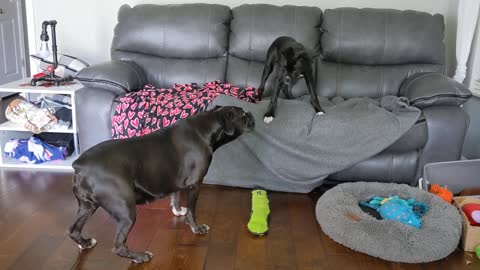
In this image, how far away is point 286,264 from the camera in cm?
206

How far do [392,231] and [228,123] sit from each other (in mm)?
872

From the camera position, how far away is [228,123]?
7.27ft

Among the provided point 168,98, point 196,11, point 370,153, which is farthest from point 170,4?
point 370,153

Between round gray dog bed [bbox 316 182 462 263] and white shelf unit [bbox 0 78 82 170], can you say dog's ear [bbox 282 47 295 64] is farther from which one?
white shelf unit [bbox 0 78 82 170]

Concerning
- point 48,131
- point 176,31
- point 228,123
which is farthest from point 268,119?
point 48,131

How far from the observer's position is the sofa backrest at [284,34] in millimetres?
3305

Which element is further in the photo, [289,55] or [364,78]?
[364,78]

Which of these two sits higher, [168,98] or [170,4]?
[170,4]

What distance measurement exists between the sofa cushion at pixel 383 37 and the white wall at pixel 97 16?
1.26 ft

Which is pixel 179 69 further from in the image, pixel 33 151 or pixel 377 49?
pixel 377 49

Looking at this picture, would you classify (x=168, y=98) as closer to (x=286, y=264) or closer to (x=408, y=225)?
(x=286, y=264)

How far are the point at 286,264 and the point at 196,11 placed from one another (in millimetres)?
2007

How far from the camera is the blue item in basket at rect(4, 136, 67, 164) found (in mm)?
3109

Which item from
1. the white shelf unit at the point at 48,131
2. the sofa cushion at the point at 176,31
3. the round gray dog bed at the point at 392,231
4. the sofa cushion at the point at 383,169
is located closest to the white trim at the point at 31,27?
the white shelf unit at the point at 48,131
